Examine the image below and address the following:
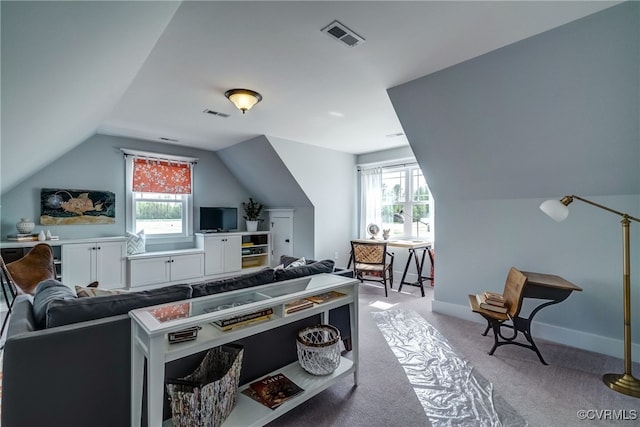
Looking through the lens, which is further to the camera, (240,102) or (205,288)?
(240,102)

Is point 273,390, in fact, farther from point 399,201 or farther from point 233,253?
point 399,201

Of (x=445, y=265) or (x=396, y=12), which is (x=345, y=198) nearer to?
(x=445, y=265)

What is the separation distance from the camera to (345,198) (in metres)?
5.79

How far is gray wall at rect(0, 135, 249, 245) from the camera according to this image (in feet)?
12.8

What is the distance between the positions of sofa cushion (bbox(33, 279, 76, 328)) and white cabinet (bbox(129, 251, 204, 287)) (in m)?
2.65

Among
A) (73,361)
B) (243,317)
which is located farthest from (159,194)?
(243,317)

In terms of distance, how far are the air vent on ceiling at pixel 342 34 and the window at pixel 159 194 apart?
14.0 ft

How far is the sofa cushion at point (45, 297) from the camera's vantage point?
154 centimetres

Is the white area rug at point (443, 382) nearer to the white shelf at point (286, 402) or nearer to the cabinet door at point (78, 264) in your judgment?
the white shelf at point (286, 402)

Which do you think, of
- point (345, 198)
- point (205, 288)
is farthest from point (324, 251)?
point (205, 288)

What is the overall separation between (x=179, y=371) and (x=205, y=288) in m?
0.48

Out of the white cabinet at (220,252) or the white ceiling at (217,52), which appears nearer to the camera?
the white ceiling at (217,52)

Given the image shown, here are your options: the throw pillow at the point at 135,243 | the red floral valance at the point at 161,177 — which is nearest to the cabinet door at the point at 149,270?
the throw pillow at the point at 135,243

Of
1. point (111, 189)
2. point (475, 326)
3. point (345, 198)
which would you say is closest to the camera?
A: point (475, 326)
